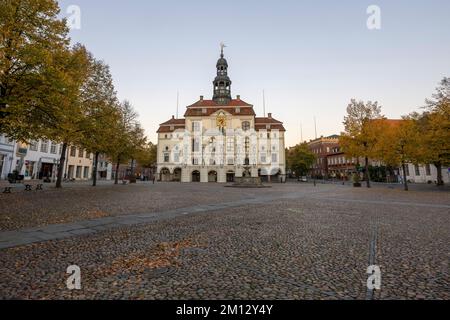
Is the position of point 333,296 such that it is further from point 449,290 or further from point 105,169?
point 105,169

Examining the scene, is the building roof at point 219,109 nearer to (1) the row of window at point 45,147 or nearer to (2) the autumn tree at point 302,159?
(2) the autumn tree at point 302,159

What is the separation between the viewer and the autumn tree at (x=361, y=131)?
3100 centimetres

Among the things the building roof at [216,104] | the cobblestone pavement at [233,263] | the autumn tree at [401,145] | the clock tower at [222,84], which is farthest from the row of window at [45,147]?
the autumn tree at [401,145]

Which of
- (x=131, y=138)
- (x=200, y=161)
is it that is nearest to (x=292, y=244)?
(x=131, y=138)

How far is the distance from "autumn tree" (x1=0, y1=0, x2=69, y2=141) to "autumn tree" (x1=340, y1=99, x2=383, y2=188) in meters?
33.3

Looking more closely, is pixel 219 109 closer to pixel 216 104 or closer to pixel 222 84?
pixel 216 104

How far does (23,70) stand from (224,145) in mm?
48500

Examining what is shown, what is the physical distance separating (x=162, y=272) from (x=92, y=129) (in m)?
21.9

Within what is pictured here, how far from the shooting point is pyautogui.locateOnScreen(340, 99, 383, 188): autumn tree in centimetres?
3100

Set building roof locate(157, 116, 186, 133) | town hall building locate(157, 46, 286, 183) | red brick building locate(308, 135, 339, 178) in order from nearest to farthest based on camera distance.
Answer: town hall building locate(157, 46, 286, 183) → building roof locate(157, 116, 186, 133) → red brick building locate(308, 135, 339, 178)

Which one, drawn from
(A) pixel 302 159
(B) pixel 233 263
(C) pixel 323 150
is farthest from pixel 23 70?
(C) pixel 323 150

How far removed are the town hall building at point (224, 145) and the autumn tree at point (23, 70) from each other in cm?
4632

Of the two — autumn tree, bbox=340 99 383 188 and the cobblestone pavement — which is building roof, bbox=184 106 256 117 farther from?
the cobblestone pavement

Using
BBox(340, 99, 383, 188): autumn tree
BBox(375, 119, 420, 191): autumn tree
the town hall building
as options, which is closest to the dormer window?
the town hall building
